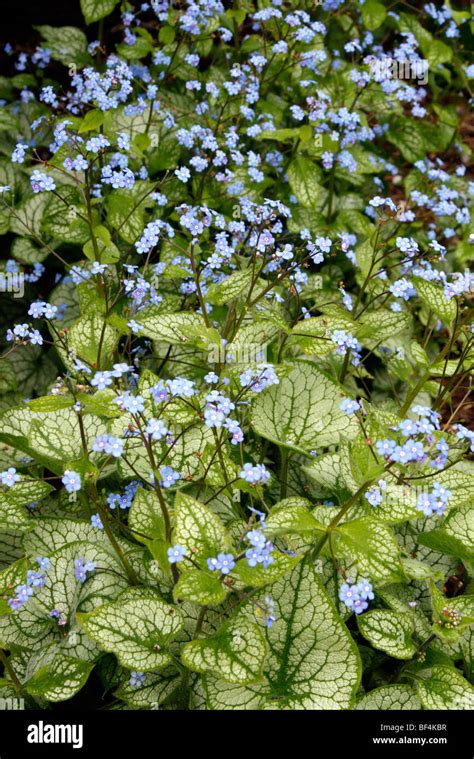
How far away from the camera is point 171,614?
2.35 metres

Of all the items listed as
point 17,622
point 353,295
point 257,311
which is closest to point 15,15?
point 353,295

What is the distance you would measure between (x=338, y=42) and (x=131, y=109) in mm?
2268

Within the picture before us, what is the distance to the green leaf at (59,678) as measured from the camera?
2305 mm

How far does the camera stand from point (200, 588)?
2055 millimetres

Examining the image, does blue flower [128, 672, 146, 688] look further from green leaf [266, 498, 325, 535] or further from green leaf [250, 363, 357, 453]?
green leaf [250, 363, 357, 453]

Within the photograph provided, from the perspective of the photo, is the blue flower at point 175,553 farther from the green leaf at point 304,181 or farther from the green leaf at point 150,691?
the green leaf at point 304,181

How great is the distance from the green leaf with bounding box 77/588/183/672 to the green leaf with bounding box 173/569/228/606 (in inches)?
13.1

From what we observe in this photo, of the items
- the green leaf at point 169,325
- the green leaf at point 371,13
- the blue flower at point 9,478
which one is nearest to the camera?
the blue flower at point 9,478

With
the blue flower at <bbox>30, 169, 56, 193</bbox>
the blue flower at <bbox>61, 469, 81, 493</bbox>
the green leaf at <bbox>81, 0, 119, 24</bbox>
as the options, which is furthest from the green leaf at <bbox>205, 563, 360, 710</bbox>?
the green leaf at <bbox>81, 0, 119, 24</bbox>

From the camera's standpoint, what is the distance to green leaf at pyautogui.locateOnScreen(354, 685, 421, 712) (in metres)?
2.46

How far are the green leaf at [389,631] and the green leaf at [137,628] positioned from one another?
64 cm

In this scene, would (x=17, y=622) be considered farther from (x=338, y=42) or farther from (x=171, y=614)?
(x=338, y=42)

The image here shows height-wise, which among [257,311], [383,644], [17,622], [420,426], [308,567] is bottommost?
[17,622]

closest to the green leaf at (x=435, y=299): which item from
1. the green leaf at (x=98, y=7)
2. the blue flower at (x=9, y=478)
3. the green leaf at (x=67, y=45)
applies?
the blue flower at (x=9, y=478)
